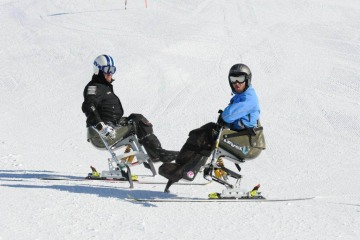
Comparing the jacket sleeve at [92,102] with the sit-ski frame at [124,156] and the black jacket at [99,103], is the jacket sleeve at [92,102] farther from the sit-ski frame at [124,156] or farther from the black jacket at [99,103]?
the sit-ski frame at [124,156]

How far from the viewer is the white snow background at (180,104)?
6039 mm

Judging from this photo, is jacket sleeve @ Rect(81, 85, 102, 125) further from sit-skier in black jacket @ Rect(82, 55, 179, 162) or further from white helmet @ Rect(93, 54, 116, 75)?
white helmet @ Rect(93, 54, 116, 75)

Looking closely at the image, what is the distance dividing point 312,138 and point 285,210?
5.02 m

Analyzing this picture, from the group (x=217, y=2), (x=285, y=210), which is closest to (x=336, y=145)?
Result: (x=285, y=210)

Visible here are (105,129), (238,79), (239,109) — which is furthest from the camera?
(105,129)

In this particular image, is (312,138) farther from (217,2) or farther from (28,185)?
(217,2)

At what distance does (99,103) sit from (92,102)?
15cm

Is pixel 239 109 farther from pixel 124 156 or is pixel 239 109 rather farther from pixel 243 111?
pixel 124 156

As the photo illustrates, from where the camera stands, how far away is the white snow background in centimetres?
604

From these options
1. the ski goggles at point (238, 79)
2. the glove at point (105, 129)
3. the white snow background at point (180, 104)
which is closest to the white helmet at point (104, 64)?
the glove at point (105, 129)

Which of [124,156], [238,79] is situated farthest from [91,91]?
[238,79]

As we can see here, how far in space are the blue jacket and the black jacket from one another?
2.07 m

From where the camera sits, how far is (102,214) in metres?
6.09

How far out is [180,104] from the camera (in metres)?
13.3
